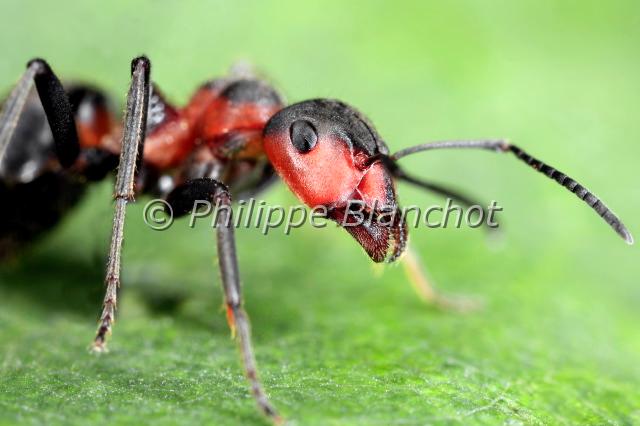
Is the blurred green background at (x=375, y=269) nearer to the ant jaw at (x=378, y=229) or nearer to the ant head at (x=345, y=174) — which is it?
the ant jaw at (x=378, y=229)

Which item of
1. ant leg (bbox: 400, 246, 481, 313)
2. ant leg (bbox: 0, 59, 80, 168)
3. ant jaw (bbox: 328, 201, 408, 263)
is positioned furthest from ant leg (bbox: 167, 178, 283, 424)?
ant leg (bbox: 400, 246, 481, 313)

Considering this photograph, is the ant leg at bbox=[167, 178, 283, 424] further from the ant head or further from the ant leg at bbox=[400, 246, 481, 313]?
the ant leg at bbox=[400, 246, 481, 313]

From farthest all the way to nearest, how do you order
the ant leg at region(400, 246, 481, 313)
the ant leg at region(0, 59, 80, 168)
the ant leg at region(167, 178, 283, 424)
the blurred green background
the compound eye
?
the ant leg at region(400, 246, 481, 313), the compound eye, the ant leg at region(0, 59, 80, 168), the blurred green background, the ant leg at region(167, 178, 283, 424)

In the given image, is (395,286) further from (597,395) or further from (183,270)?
(597,395)

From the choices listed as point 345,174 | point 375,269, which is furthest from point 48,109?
point 375,269

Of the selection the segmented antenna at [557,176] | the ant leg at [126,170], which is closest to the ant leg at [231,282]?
the ant leg at [126,170]

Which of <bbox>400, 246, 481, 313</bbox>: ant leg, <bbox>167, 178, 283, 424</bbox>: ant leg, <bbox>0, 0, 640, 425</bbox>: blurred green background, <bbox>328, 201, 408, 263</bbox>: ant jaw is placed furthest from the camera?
<bbox>400, 246, 481, 313</bbox>: ant leg

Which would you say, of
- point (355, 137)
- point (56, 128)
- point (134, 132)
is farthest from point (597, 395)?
point (56, 128)

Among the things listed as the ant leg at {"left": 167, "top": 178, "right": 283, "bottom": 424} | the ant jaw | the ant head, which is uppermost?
the ant head

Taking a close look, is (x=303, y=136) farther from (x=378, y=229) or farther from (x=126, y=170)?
(x=126, y=170)
